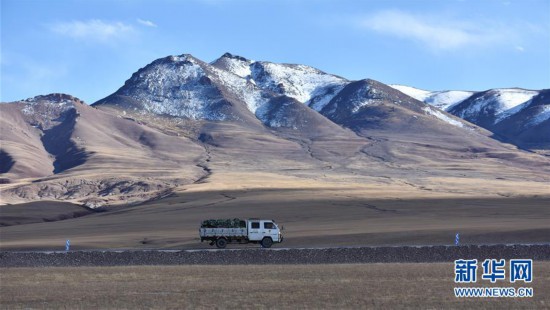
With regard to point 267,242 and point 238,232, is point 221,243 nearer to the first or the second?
point 238,232

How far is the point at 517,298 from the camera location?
28.2 metres

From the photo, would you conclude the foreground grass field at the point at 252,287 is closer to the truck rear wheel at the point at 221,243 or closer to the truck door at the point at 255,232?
the truck rear wheel at the point at 221,243

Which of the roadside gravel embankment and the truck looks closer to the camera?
the roadside gravel embankment

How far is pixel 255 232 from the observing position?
50.8 m

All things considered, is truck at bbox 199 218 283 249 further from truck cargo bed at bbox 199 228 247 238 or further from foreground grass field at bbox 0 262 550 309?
foreground grass field at bbox 0 262 550 309

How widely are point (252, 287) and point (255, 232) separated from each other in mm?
18134

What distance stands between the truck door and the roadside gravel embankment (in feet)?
16.8

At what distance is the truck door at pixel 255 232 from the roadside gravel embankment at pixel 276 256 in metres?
5.13

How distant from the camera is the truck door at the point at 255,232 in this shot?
166ft

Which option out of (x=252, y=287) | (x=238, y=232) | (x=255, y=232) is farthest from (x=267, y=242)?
(x=252, y=287)

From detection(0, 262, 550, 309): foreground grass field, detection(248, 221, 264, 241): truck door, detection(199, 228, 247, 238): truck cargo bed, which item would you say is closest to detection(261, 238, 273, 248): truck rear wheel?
detection(248, 221, 264, 241): truck door


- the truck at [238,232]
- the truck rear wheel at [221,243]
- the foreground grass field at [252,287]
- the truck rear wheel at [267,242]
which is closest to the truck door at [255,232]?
the truck at [238,232]

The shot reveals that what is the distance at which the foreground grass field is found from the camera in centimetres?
2789

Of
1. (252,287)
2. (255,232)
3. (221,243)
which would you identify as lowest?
(252,287)
